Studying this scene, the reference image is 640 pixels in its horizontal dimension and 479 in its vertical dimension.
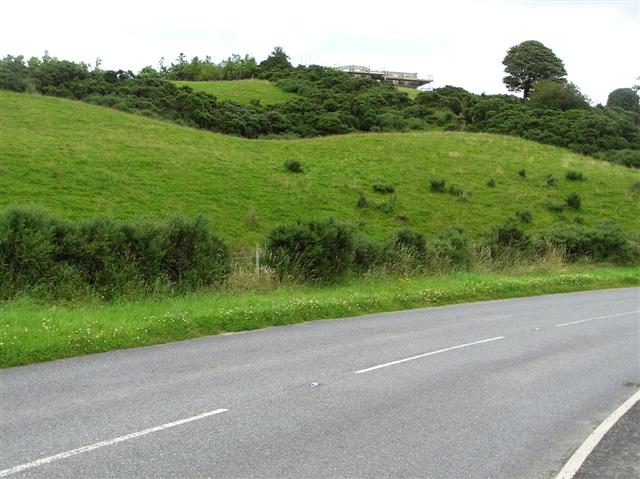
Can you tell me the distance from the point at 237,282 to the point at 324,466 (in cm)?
1132

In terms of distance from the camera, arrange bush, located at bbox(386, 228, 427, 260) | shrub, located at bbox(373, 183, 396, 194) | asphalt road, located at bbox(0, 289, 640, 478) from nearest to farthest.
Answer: asphalt road, located at bbox(0, 289, 640, 478) → bush, located at bbox(386, 228, 427, 260) → shrub, located at bbox(373, 183, 396, 194)

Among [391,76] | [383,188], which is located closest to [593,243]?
[383,188]

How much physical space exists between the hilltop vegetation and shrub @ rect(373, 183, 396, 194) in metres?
22.3

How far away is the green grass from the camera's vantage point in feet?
253

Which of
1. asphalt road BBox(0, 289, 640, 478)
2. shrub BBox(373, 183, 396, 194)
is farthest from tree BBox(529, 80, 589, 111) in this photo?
asphalt road BBox(0, 289, 640, 478)

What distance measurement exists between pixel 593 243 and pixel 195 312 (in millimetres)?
26229

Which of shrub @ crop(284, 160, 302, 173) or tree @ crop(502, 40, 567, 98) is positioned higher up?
tree @ crop(502, 40, 567, 98)

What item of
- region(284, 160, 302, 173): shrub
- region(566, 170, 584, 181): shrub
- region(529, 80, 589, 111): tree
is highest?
region(529, 80, 589, 111): tree

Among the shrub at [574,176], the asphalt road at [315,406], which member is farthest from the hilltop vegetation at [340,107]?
the asphalt road at [315,406]

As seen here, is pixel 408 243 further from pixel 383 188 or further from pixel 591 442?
pixel 383 188

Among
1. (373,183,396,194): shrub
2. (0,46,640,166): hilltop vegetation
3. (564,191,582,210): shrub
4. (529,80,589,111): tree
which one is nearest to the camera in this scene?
(373,183,396,194): shrub

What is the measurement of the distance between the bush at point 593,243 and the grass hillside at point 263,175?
634 centimetres

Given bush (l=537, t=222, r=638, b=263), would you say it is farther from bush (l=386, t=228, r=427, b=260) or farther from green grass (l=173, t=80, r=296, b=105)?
green grass (l=173, t=80, r=296, b=105)

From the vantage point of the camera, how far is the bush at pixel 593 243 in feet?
104
